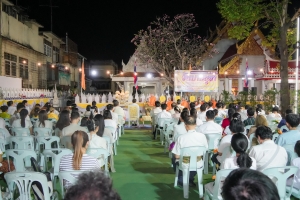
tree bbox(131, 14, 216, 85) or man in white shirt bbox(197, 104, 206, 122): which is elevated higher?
tree bbox(131, 14, 216, 85)

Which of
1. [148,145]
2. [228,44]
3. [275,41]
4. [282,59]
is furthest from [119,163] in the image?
[228,44]

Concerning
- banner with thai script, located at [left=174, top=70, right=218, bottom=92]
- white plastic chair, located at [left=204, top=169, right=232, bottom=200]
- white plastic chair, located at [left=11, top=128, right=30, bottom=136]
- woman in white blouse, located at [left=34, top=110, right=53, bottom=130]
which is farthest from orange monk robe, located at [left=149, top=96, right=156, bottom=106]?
white plastic chair, located at [left=204, top=169, right=232, bottom=200]

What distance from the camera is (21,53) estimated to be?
2077cm

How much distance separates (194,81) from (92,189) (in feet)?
42.5

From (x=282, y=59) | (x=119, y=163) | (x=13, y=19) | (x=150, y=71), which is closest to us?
(x=119, y=163)

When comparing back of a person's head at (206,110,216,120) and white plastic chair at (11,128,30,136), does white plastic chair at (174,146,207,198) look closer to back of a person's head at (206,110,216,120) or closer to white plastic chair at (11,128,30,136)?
back of a person's head at (206,110,216,120)

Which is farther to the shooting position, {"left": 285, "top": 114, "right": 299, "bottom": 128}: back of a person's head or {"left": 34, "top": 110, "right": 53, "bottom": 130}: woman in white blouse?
{"left": 34, "top": 110, "right": 53, "bottom": 130}: woman in white blouse

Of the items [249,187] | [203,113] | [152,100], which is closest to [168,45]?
[152,100]

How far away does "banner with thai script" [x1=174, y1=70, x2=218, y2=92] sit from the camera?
557 inches

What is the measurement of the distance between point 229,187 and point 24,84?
21666 mm

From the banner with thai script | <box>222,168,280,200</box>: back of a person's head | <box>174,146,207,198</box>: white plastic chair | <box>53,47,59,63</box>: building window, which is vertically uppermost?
<box>53,47,59,63</box>: building window

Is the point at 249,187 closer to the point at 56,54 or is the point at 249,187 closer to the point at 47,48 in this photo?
the point at 47,48

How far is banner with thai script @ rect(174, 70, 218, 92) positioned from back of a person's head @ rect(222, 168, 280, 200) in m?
12.6

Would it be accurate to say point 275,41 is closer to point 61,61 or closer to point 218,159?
point 218,159
